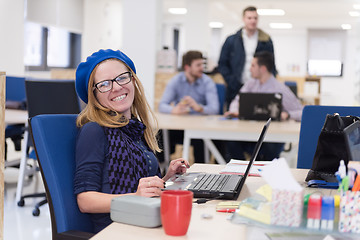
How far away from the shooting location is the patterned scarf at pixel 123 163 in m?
1.54

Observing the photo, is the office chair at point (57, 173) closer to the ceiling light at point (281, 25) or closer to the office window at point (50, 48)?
the office window at point (50, 48)

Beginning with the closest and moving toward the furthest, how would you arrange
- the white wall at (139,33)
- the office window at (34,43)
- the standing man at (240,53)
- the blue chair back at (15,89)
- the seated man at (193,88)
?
the seated man at (193,88), the standing man at (240,53), the blue chair back at (15,89), the white wall at (139,33), the office window at (34,43)

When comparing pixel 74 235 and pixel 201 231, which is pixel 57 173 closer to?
pixel 74 235

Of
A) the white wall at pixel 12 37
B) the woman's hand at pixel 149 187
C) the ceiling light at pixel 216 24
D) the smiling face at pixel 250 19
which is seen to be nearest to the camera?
the woman's hand at pixel 149 187

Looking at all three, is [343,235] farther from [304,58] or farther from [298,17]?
[304,58]

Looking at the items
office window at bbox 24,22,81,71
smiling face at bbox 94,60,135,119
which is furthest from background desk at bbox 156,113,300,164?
office window at bbox 24,22,81,71

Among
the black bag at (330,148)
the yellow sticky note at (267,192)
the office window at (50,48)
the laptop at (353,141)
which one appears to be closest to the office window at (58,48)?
the office window at (50,48)

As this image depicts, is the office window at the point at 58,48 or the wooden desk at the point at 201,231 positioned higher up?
the office window at the point at 58,48

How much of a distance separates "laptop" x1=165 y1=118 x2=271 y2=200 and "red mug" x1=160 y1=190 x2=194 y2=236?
0.35m

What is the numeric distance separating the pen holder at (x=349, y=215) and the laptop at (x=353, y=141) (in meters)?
0.20

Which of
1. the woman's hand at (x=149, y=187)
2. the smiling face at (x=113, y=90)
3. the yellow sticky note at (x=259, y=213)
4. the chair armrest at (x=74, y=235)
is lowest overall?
the chair armrest at (x=74, y=235)

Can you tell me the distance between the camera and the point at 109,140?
1.55 meters

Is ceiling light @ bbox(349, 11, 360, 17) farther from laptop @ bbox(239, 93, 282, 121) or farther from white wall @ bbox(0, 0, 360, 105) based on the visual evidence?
laptop @ bbox(239, 93, 282, 121)

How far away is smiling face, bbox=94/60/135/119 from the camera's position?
1.64m
